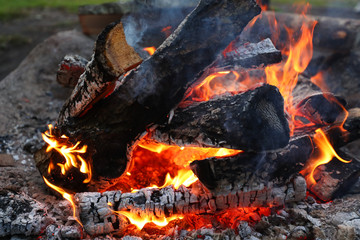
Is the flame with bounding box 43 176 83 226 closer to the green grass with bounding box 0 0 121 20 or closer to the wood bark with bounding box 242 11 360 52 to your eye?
the wood bark with bounding box 242 11 360 52

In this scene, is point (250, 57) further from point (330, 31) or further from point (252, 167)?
point (330, 31)

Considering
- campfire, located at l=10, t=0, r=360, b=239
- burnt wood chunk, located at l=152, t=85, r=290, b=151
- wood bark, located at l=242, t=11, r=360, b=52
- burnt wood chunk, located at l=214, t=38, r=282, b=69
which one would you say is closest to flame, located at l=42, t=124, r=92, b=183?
campfire, located at l=10, t=0, r=360, b=239

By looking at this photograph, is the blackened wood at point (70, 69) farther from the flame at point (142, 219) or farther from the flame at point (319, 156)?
the flame at point (319, 156)

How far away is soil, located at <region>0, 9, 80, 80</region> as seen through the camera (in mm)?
5361

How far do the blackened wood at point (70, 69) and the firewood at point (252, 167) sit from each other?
152 cm

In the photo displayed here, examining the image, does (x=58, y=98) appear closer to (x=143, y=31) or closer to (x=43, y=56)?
(x=43, y=56)

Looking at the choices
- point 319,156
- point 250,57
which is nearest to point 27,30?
point 250,57

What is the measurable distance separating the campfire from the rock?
0.49 m

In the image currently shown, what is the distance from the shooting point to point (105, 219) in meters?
2.38

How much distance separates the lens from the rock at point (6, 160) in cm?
306

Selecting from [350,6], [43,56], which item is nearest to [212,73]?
[43,56]

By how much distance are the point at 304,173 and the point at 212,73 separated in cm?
126

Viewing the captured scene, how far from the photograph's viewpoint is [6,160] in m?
3.10

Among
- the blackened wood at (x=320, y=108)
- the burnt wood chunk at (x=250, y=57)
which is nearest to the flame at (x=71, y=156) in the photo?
the burnt wood chunk at (x=250, y=57)
